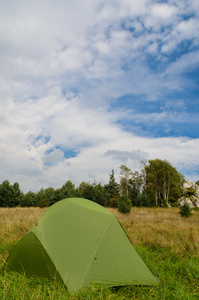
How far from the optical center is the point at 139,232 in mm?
7656

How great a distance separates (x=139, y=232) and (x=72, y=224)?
4.45 metres

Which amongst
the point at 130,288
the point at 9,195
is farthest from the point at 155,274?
the point at 9,195

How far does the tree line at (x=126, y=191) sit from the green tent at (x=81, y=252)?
26037 millimetres

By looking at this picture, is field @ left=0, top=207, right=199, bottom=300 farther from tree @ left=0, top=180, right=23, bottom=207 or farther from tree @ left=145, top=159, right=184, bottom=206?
tree @ left=145, top=159, right=184, bottom=206

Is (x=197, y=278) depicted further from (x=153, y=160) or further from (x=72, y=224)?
(x=153, y=160)

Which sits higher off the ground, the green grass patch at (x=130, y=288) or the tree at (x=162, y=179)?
the tree at (x=162, y=179)

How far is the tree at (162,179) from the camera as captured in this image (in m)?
41.9

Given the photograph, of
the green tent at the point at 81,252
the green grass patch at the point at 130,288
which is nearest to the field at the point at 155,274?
the green grass patch at the point at 130,288

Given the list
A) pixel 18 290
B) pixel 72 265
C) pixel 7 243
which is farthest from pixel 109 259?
pixel 7 243

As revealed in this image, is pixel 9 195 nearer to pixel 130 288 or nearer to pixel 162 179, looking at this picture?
pixel 162 179

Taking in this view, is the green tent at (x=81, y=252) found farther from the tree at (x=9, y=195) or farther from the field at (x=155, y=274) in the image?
the tree at (x=9, y=195)

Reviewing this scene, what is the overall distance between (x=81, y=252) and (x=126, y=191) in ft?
133

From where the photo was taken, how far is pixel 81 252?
360 centimetres

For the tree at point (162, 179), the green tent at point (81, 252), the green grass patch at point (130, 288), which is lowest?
the green grass patch at point (130, 288)
